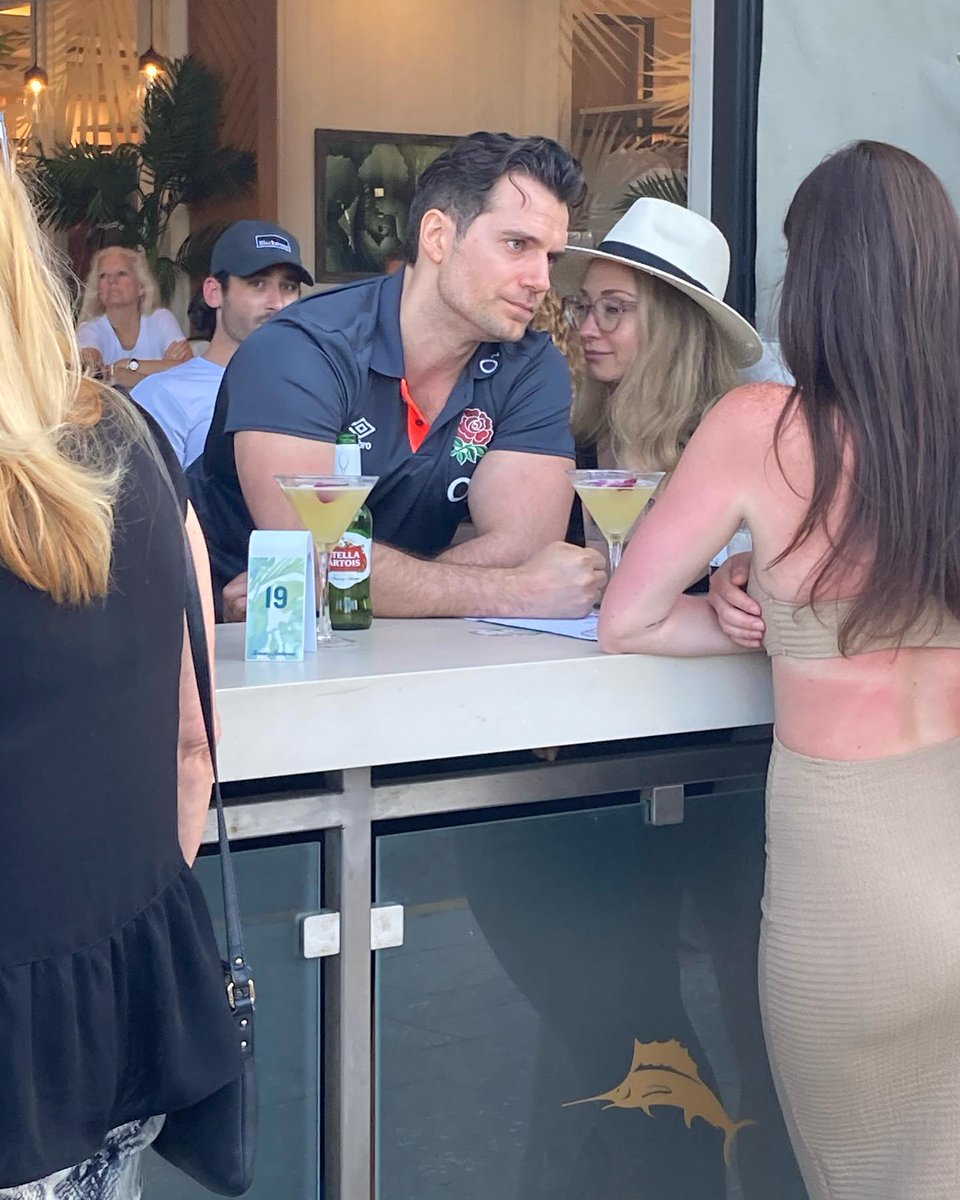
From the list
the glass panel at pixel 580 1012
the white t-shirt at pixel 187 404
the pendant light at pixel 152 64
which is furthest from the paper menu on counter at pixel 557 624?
the pendant light at pixel 152 64

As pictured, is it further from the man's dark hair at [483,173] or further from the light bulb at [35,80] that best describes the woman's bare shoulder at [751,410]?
the light bulb at [35,80]

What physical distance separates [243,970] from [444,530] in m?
1.81

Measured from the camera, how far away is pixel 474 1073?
2.18 meters

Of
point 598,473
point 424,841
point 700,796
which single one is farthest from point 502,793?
point 598,473

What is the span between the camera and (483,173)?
10.2 ft

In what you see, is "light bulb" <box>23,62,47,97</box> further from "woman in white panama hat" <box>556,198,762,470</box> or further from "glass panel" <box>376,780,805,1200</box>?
"glass panel" <box>376,780,805,1200</box>

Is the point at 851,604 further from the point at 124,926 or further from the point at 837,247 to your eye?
the point at 124,926

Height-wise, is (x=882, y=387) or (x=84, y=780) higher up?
(x=882, y=387)

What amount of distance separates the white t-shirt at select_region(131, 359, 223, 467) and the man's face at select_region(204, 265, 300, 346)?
64 cm

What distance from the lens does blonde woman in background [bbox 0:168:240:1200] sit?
125 centimetres

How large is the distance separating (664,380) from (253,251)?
2.45 m

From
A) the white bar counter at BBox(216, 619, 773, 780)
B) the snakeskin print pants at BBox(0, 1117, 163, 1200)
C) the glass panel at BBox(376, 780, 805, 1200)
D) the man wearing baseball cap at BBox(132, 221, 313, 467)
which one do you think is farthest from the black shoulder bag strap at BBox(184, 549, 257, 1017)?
the man wearing baseball cap at BBox(132, 221, 313, 467)

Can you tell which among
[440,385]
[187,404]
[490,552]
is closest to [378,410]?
[440,385]

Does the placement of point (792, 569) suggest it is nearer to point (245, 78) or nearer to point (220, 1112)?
point (220, 1112)
